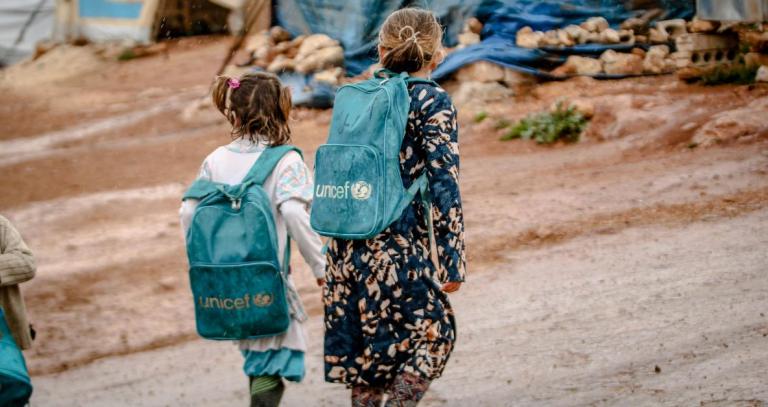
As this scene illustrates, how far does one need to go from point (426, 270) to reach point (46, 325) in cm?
388

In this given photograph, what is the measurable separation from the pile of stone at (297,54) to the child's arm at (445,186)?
29.9ft

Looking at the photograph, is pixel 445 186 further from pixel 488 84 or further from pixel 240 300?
pixel 488 84

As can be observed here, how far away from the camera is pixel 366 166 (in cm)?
306

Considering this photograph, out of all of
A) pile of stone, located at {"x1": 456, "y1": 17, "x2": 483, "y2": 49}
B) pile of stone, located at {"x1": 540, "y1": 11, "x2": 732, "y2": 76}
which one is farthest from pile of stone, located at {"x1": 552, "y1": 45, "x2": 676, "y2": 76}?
pile of stone, located at {"x1": 456, "y1": 17, "x2": 483, "y2": 49}

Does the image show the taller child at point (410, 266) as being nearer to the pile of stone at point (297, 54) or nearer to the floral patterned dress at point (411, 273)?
the floral patterned dress at point (411, 273)

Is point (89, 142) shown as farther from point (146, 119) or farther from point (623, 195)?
point (623, 195)

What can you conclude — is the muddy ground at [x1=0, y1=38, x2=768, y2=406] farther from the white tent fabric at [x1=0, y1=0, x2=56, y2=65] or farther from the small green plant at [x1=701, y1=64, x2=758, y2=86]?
the white tent fabric at [x1=0, y1=0, x2=56, y2=65]

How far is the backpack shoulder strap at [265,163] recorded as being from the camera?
10.9 feet

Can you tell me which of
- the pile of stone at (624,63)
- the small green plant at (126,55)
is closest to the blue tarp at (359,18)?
the pile of stone at (624,63)

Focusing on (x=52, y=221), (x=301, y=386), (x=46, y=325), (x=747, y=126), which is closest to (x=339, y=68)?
(x=52, y=221)

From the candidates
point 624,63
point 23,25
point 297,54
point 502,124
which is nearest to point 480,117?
point 502,124

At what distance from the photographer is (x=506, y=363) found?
4.57 metres

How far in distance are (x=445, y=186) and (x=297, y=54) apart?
405 inches

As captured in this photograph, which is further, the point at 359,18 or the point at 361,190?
the point at 359,18
